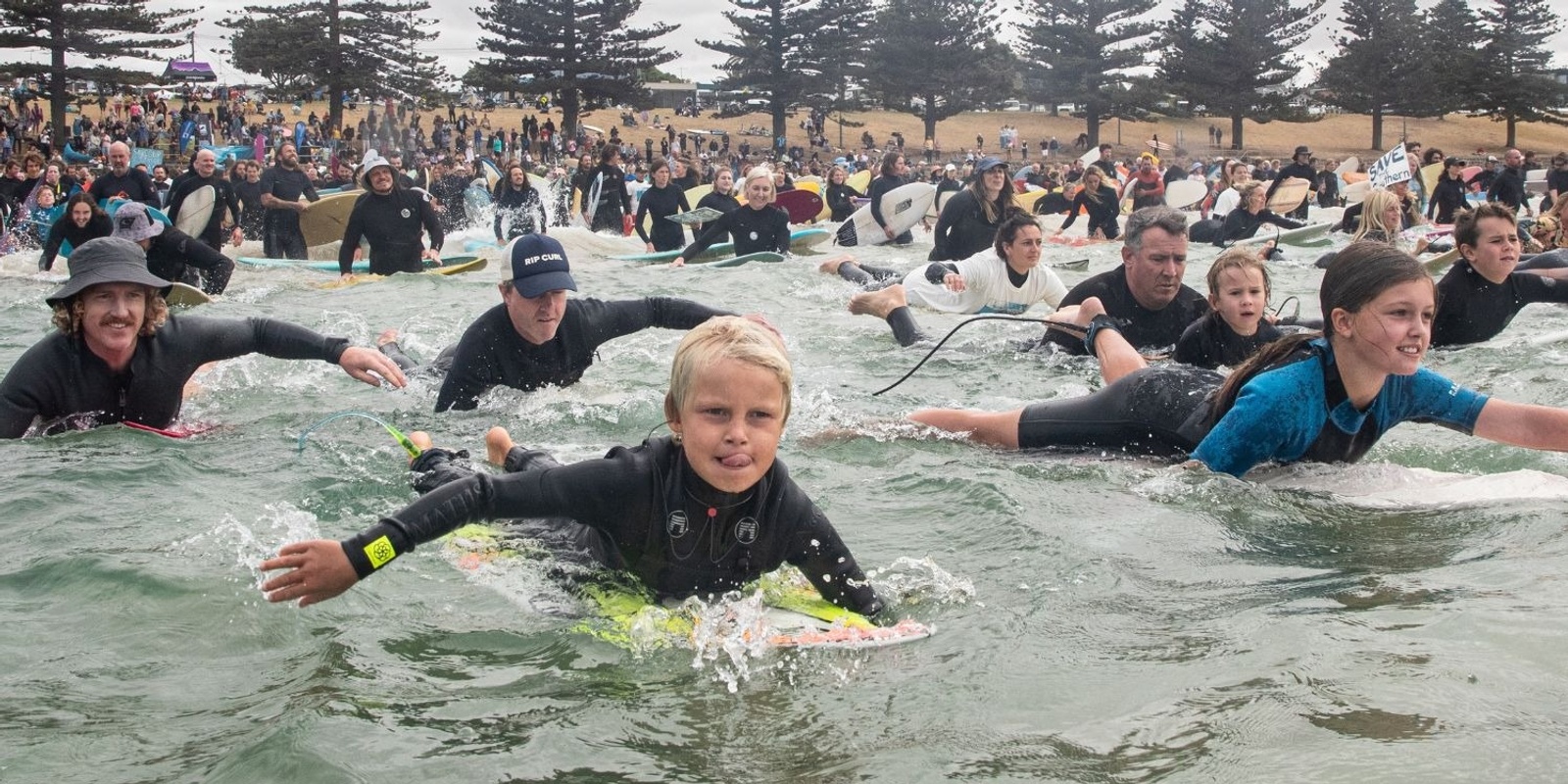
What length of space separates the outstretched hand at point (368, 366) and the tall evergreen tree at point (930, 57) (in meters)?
57.7

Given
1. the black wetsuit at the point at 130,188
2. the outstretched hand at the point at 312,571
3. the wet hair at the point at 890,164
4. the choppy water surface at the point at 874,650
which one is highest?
the wet hair at the point at 890,164

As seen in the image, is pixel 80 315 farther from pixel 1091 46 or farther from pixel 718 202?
pixel 1091 46

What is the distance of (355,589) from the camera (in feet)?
13.9

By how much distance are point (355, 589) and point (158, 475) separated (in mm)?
1930

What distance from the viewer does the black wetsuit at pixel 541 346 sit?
657 cm

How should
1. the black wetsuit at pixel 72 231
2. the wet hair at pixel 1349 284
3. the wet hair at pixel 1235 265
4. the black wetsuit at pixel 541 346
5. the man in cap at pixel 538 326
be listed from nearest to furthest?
1. the wet hair at pixel 1349 284
2. the wet hair at pixel 1235 265
3. the man in cap at pixel 538 326
4. the black wetsuit at pixel 541 346
5. the black wetsuit at pixel 72 231

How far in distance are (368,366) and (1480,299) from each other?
614 cm

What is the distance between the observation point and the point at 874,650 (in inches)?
144

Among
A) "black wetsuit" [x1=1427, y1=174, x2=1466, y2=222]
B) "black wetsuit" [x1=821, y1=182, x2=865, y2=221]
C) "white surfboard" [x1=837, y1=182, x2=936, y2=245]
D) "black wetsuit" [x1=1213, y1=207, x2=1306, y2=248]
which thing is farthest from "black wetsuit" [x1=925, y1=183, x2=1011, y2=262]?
"black wetsuit" [x1=821, y1=182, x2=865, y2=221]

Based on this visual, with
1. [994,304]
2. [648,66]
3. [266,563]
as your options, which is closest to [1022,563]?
[266,563]

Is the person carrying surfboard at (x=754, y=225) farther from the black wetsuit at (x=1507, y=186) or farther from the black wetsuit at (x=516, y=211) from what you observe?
the black wetsuit at (x=1507, y=186)

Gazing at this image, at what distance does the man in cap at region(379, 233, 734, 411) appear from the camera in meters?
6.30

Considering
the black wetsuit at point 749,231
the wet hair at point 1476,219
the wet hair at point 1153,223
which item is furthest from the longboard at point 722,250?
the wet hair at point 1476,219

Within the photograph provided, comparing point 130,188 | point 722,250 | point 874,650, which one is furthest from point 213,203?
A: point 874,650
